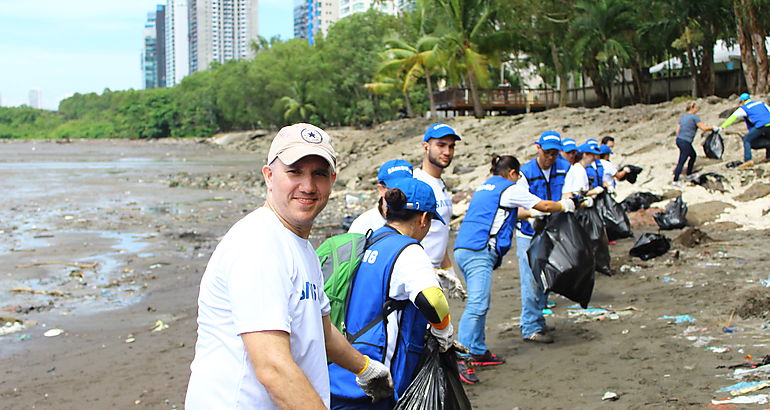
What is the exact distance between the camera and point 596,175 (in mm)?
9086

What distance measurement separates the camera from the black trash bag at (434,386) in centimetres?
276

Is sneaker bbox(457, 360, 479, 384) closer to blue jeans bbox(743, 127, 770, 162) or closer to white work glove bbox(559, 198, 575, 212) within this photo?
white work glove bbox(559, 198, 575, 212)

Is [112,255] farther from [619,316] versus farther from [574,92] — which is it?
[574,92]

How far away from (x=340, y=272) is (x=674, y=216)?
879cm

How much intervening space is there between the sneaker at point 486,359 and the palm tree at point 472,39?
2824 centimetres

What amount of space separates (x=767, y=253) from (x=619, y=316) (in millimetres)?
2712

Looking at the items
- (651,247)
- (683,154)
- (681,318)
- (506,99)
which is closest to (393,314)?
(681,318)

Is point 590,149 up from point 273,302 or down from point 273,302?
up

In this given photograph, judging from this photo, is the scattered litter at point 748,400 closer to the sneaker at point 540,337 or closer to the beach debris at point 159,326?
the sneaker at point 540,337

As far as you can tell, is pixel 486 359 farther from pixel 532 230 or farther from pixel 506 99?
pixel 506 99

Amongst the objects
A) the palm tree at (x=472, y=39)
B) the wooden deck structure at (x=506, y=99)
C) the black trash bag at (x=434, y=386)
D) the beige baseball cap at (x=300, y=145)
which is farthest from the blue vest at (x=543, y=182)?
the wooden deck structure at (x=506, y=99)

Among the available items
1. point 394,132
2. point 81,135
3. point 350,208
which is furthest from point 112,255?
point 81,135

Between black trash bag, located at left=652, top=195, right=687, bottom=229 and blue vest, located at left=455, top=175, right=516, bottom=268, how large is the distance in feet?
19.8

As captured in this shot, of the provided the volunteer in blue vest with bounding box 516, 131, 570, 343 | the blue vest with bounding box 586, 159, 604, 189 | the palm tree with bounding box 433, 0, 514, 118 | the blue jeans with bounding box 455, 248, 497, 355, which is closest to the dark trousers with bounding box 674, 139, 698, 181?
the blue vest with bounding box 586, 159, 604, 189
